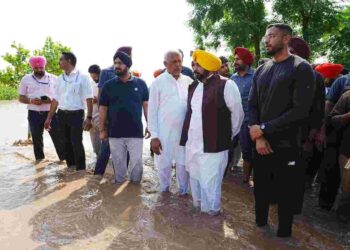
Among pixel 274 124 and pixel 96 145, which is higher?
pixel 274 124

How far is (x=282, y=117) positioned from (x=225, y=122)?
2.51ft

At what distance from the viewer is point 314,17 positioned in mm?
23047

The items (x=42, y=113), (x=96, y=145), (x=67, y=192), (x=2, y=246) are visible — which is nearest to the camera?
(x=2, y=246)

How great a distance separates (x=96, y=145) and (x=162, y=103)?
3.12 metres

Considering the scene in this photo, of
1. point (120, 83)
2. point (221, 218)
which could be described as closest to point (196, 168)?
point (221, 218)

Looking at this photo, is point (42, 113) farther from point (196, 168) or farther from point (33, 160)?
point (196, 168)

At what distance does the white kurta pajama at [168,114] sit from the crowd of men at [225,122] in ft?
0.04

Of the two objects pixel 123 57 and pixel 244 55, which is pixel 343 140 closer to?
pixel 244 55

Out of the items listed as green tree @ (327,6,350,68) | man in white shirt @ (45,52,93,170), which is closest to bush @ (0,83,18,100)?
green tree @ (327,6,350,68)

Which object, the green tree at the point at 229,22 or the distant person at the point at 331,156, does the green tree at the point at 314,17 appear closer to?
the green tree at the point at 229,22

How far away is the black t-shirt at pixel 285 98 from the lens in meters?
3.47

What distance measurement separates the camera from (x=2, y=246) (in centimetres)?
340

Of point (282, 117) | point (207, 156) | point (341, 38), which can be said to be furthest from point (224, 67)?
point (341, 38)

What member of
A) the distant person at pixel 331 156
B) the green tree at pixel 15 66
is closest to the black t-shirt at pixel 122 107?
the distant person at pixel 331 156
